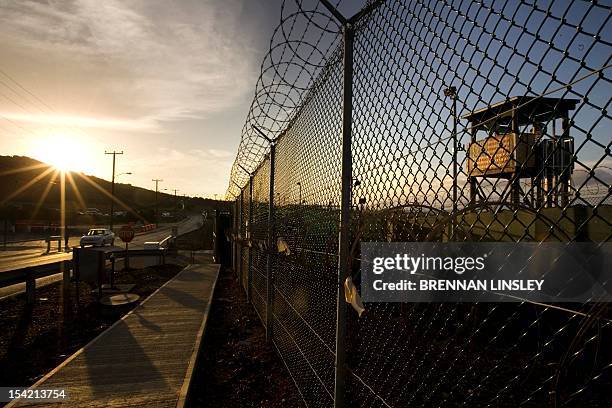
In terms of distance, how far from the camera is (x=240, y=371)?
5570 millimetres

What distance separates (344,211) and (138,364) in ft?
13.7

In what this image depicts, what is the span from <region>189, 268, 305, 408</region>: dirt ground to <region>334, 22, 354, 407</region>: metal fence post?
194 centimetres

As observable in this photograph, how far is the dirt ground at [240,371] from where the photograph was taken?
4711 millimetres

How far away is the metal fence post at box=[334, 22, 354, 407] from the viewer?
2.63m

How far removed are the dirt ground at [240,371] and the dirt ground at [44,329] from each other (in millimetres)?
2236

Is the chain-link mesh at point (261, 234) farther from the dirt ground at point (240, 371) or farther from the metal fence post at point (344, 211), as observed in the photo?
the metal fence post at point (344, 211)

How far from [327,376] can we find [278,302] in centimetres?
241

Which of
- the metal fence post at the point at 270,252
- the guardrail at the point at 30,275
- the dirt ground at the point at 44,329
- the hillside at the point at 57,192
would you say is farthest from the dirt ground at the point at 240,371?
the hillside at the point at 57,192

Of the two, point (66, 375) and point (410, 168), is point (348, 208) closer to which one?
point (410, 168)

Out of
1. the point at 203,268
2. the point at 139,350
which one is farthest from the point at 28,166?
the point at 139,350

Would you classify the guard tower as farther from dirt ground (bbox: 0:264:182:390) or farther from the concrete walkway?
dirt ground (bbox: 0:264:182:390)

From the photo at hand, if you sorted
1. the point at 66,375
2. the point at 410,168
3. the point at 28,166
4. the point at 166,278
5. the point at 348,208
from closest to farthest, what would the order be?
1. the point at 410,168
2. the point at 348,208
3. the point at 66,375
4. the point at 166,278
5. the point at 28,166

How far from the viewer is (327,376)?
3.49 meters

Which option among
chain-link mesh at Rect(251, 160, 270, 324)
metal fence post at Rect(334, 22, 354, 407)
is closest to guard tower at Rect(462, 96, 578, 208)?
metal fence post at Rect(334, 22, 354, 407)
